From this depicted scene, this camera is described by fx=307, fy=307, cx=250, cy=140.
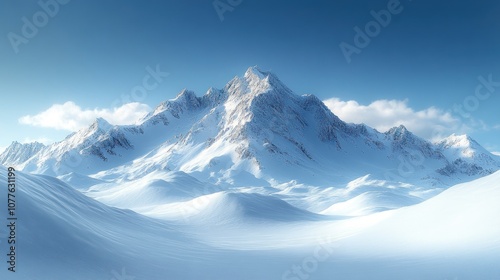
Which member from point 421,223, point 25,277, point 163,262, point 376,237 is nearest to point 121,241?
point 163,262

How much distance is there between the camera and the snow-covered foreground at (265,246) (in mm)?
9062

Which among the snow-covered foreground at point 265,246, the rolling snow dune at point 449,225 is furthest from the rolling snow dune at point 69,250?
the rolling snow dune at point 449,225

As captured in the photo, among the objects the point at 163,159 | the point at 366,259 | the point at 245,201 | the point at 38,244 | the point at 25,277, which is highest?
the point at 163,159

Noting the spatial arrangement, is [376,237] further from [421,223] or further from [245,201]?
[245,201]

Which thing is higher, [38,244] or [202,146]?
[202,146]

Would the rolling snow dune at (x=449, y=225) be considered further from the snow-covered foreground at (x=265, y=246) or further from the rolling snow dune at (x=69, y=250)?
the rolling snow dune at (x=69, y=250)

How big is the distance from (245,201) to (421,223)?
15844mm

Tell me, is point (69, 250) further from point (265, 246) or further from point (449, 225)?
point (449, 225)

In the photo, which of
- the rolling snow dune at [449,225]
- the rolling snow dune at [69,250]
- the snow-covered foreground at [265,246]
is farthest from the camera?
the rolling snow dune at [449,225]

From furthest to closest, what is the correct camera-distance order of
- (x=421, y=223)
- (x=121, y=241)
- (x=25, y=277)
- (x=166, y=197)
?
(x=166, y=197), (x=421, y=223), (x=121, y=241), (x=25, y=277)

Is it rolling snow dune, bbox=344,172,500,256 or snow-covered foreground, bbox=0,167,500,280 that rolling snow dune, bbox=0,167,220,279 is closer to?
snow-covered foreground, bbox=0,167,500,280

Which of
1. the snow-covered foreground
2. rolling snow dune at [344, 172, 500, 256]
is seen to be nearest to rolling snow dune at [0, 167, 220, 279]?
the snow-covered foreground

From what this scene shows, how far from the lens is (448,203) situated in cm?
1581

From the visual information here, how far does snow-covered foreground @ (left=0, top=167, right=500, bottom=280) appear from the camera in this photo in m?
9.06
